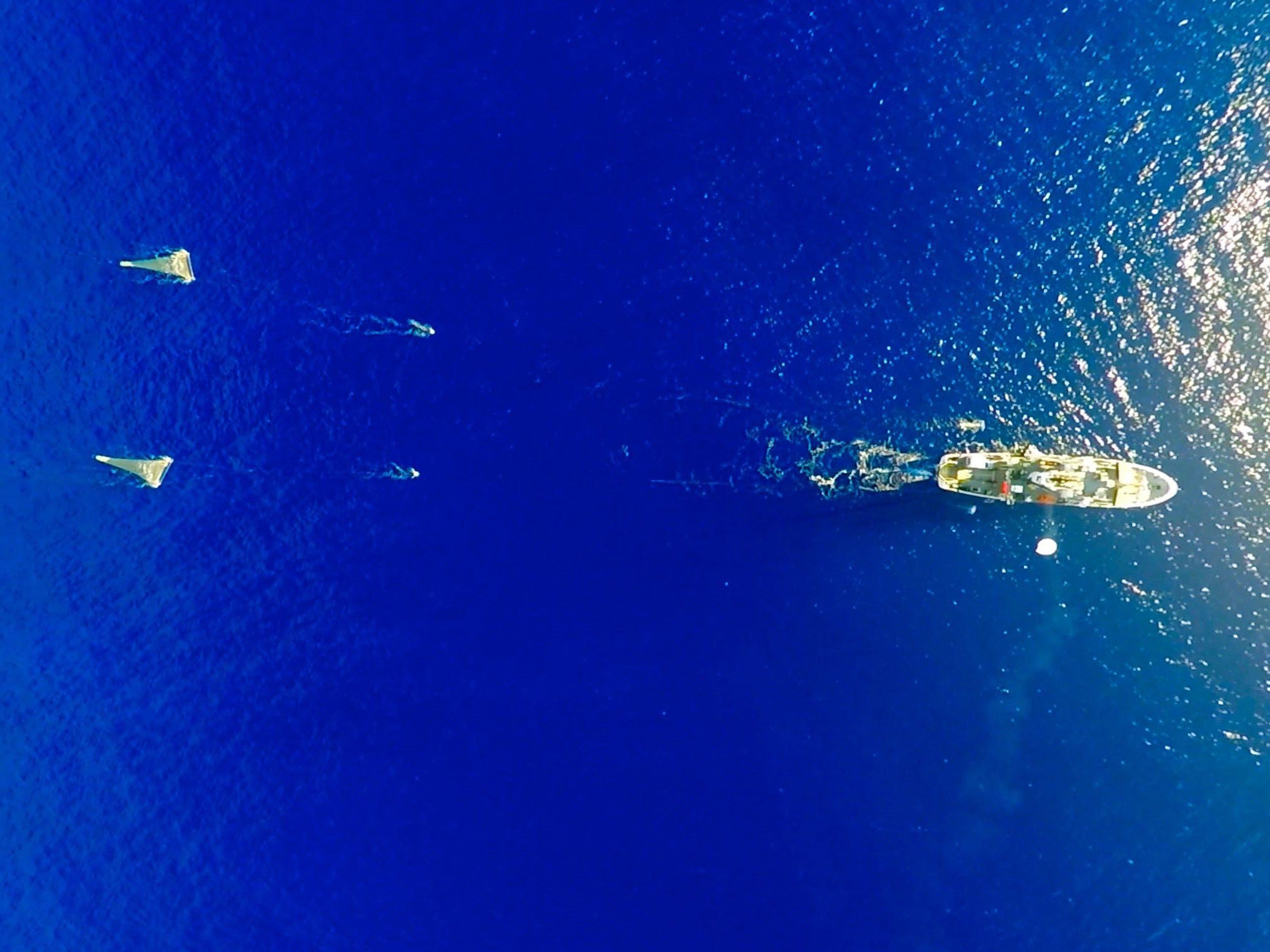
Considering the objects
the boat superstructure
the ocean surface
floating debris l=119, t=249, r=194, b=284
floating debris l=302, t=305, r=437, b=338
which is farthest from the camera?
floating debris l=119, t=249, r=194, b=284

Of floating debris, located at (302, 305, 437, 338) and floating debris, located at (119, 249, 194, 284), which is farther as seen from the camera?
floating debris, located at (119, 249, 194, 284)

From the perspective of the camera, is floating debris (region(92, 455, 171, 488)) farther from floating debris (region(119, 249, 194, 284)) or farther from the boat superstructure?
the boat superstructure

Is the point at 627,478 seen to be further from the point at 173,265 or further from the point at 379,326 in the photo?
the point at 173,265

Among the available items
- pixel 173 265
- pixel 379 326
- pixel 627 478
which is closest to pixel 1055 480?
pixel 627 478

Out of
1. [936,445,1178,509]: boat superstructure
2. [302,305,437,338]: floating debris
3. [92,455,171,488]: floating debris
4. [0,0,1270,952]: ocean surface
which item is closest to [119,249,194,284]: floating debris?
[0,0,1270,952]: ocean surface

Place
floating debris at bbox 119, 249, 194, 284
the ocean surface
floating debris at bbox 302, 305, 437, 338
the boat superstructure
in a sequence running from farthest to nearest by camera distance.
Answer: floating debris at bbox 119, 249, 194, 284 < floating debris at bbox 302, 305, 437, 338 < the ocean surface < the boat superstructure

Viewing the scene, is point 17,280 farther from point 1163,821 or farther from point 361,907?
point 1163,821

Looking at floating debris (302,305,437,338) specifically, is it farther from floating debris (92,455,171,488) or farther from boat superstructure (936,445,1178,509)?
boat superstructure (936,445,1178,509)

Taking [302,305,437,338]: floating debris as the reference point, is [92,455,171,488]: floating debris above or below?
below
